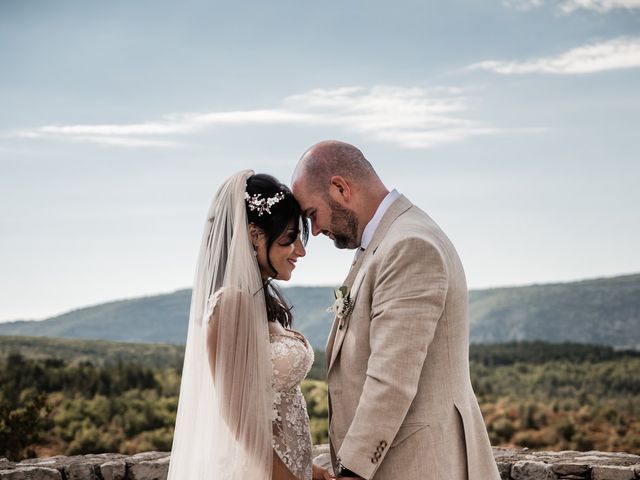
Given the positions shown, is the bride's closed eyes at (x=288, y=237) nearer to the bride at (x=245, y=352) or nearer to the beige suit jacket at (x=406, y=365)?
the bride at (x=245, y=352)

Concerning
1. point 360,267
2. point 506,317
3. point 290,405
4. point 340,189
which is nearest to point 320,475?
point 290,405

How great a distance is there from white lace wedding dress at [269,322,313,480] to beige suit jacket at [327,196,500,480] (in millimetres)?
372

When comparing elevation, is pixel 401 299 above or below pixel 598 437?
above

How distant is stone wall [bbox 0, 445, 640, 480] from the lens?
6324mm

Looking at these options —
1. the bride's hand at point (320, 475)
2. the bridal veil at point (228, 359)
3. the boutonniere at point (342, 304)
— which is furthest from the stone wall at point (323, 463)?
the boutonniere at point (342, 304)

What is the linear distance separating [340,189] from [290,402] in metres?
1.09

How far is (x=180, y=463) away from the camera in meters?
4.18

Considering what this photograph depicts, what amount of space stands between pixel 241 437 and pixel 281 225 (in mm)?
987

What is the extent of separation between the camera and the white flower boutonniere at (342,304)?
11.9ft

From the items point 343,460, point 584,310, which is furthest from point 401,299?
point 584,310

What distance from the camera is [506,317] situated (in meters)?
64.1

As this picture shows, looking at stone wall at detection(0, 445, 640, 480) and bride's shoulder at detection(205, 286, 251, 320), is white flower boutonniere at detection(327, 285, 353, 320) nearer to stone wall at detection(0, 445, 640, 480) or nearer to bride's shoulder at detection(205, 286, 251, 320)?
bride's shoulder at detection(205, 286, 251, 320)

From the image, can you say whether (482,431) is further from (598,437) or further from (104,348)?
(104,348)

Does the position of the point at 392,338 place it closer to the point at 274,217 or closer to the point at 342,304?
the point at 342,304
